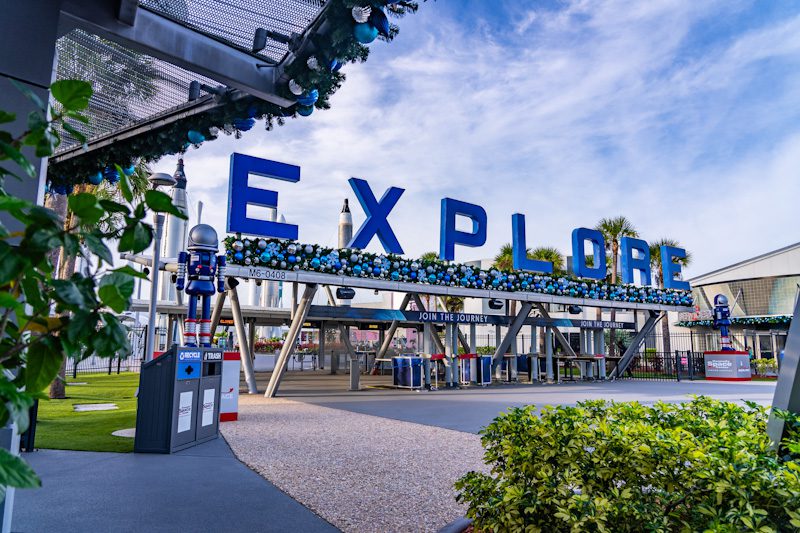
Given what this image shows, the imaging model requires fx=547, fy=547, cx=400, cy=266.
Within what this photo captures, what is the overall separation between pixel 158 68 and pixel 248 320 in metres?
19.9

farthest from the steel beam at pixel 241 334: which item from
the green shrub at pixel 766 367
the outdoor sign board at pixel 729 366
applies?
the green shrub at pixel 766 367

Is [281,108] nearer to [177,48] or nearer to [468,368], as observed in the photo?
[177,48]

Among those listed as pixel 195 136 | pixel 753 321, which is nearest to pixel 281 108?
pixel 195 136

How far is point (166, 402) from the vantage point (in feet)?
24.5

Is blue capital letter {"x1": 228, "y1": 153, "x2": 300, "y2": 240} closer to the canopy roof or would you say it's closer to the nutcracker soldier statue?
the canopy roof

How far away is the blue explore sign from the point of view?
1267 centimetres

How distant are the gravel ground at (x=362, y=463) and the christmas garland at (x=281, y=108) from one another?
3.67 meters

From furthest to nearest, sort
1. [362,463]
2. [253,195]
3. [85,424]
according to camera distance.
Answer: [253,195], [85,424], [362,463]

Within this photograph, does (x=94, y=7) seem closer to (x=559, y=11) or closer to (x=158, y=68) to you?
(x=158, y=68)

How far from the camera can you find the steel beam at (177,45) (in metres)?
3.66

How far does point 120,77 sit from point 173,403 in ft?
13.9

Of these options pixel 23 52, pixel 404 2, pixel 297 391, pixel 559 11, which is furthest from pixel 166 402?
pixel 297 391

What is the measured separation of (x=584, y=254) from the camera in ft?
69.8

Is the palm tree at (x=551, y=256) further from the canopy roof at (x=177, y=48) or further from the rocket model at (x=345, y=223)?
the canopy roof at (x=177, y=48)
